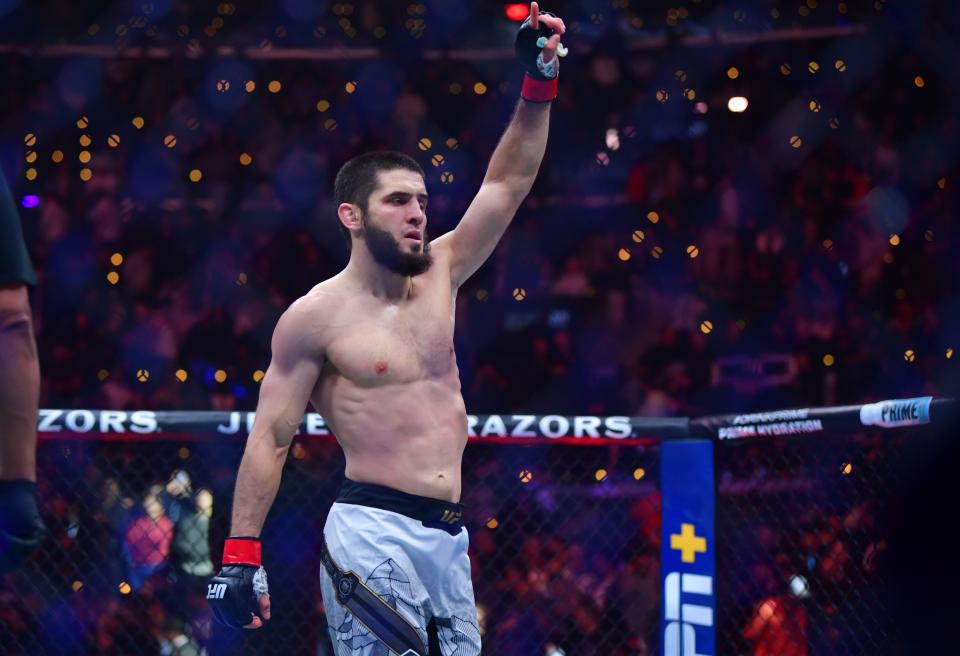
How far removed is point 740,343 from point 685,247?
497mm

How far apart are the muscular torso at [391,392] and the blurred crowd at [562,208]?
7.07 ft

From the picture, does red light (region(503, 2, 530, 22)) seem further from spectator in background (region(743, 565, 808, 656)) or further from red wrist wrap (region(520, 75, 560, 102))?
spectator in background (region(743, 565, 808, 656))

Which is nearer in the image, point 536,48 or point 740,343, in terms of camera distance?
point 536,48

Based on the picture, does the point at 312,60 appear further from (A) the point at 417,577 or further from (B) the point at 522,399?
(A) the point at 417,577

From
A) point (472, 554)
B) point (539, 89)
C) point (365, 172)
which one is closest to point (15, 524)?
point (365, 172)

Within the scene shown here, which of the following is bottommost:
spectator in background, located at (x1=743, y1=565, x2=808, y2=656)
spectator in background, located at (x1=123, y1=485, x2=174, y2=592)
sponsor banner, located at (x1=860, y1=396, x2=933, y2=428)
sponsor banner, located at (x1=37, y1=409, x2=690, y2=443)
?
spectator in background, located at (x1=743, y1=565, x2=808, y2=656)

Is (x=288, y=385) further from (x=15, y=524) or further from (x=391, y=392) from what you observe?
(x=15, y=524)

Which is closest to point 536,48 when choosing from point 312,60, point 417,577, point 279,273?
point 417,577

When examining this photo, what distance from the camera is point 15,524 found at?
134 cm

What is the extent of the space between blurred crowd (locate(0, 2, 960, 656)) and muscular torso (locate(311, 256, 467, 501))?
216 centimetres

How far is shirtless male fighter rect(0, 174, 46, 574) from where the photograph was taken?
1.34m

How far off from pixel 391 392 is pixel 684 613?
870mm

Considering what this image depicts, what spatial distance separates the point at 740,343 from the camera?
4.59 metres

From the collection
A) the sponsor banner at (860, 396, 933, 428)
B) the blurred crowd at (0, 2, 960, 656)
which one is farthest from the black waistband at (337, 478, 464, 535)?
the blurred crowd at (0, 2, 960, 656)
